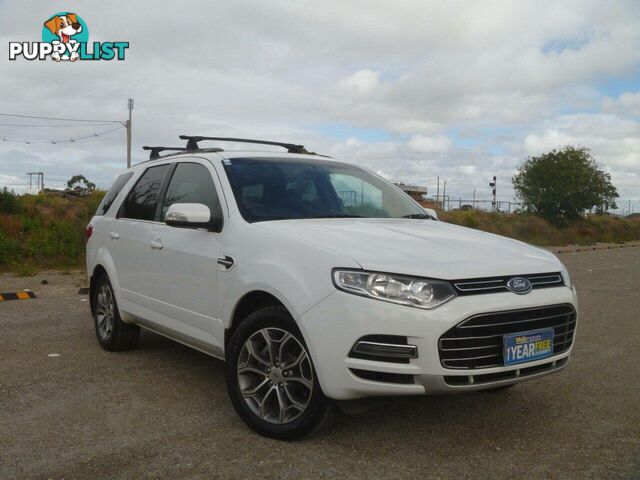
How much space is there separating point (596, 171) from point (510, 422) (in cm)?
5331

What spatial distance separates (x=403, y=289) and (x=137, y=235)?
9.35 ft

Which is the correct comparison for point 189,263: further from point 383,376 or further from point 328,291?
point 383,376

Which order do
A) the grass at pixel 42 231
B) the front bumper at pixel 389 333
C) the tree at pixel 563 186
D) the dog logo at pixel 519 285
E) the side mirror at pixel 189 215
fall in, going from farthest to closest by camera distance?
1. the tree at pixel 563 186
2. the grass at pixel 42 231
3. the side mirror at pixel 189 215
4. the dog logo at pixel 519 285
5. the front bumper at pixel 389 333

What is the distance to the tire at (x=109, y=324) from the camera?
20.0ft

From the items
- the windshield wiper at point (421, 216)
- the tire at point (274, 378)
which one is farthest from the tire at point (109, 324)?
the windshield wiper at point (421, 216)

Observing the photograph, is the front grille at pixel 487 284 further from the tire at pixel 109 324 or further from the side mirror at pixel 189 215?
the tire at pixel 109 324

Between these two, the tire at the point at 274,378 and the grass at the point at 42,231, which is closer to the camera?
the tire at the point at 274,378

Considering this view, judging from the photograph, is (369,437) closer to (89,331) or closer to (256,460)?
(256,460)

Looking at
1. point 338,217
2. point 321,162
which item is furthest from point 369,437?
point 321,162

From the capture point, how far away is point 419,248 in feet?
12.4

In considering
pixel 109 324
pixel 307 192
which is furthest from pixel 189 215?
pixel 109 324

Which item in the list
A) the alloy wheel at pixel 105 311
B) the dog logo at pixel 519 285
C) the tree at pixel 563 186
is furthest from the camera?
the tree at pixel 563 186

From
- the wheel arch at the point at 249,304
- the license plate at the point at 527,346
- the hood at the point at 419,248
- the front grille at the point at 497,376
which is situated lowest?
the front grille at the point at 497,376

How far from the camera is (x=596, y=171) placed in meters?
53.2
